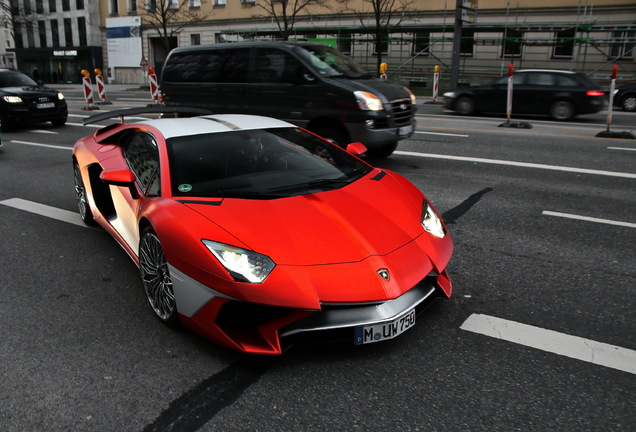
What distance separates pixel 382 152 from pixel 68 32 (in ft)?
177

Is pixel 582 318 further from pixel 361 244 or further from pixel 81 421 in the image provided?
pixel 81 421

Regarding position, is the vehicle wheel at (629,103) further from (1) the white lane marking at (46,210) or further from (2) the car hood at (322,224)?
(1) the white lane marking at (46,210)

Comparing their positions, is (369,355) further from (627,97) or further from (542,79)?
(627,97)

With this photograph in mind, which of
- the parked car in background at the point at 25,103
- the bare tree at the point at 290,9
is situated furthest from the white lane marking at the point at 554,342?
the bare tree at the point at 290,9

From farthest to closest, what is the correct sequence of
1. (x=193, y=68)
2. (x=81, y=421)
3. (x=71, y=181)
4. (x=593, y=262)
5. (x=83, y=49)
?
(x=83, y=49) → (x=193, y=68) → (x=71, y=181) → (x=593, y=262) → (x=81, y=421)

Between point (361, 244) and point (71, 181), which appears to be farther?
point (71, 181)

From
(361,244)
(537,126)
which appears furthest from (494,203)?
(537,126)

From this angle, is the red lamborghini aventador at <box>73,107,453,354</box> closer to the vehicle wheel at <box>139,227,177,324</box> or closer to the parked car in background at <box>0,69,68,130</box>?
the vehicle wheel at <box>139,227,177,324</box>

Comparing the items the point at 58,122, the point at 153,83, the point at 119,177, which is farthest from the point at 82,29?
the point at 119,177

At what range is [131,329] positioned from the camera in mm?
3469

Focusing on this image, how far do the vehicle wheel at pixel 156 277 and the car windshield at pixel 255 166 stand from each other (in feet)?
1.21

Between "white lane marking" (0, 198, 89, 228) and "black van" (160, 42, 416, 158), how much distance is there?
12.8ft

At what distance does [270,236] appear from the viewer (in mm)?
3066

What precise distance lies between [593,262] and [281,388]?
3061 millimetres
